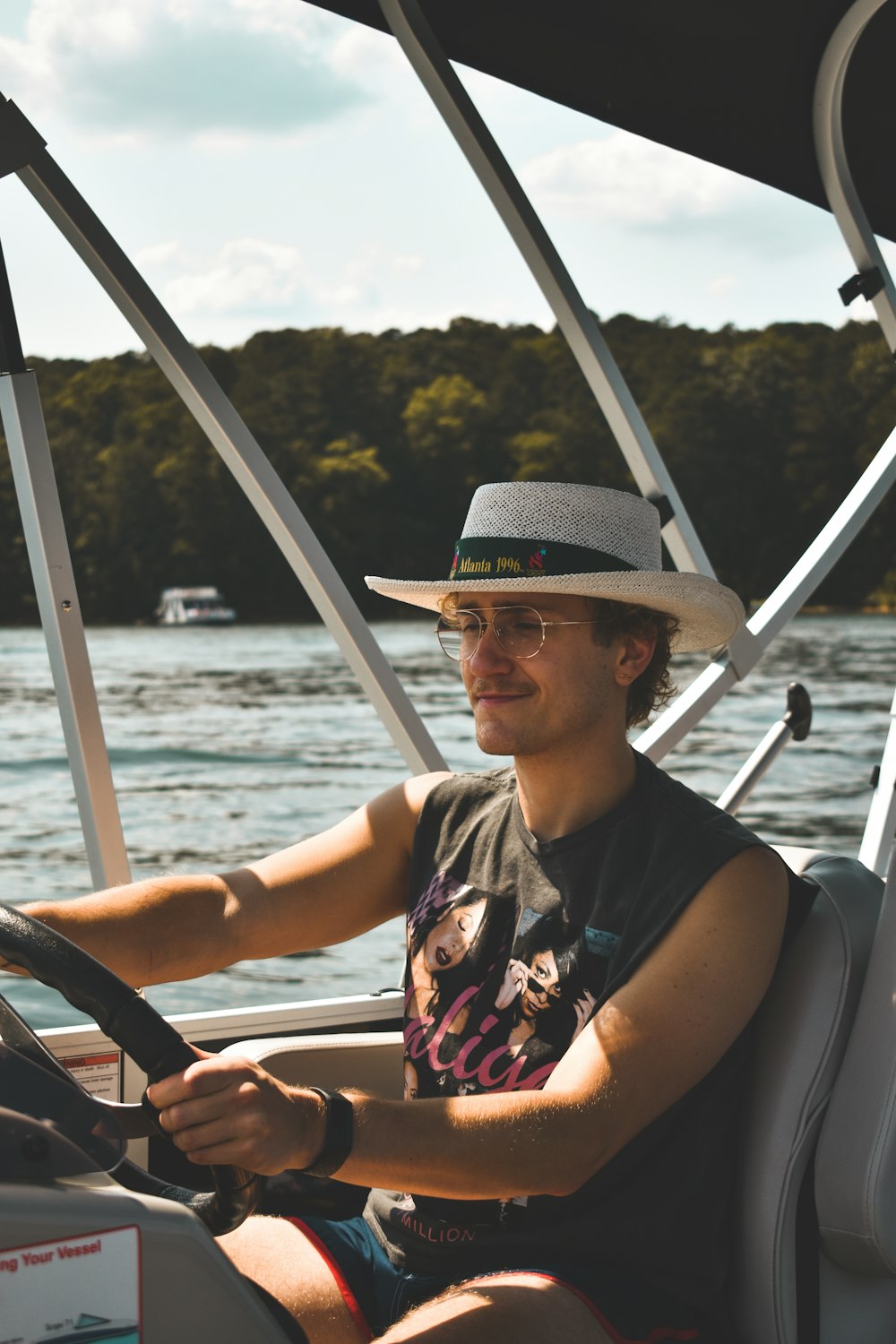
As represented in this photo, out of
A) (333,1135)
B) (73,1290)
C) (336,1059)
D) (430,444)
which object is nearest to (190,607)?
(430,444)

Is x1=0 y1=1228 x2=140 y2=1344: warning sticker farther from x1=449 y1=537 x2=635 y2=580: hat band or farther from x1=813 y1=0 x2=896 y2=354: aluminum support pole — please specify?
x1=813 y1=0 x2=896 y2=354: aluminum support pole

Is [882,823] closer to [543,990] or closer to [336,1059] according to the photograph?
[336,1059]

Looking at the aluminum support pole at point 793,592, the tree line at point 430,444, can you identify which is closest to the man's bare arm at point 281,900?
the aluminum support pole at point 793,592

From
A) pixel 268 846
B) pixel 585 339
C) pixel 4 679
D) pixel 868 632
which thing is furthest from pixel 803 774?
pixel 585 339

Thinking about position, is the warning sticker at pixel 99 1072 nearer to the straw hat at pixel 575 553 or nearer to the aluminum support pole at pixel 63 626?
the aluminum support pole at pixel 63 626

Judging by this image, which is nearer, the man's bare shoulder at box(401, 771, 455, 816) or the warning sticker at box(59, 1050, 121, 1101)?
the man's bare shoulder at box(401, 771, 455, 816)

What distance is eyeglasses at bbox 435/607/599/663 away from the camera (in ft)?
4.88

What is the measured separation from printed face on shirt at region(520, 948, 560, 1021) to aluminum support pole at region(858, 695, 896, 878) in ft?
3.98

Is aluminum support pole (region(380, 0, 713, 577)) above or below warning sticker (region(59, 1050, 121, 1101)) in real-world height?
above

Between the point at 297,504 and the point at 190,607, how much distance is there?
23.4 meters

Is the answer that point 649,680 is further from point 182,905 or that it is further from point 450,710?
point 450,710

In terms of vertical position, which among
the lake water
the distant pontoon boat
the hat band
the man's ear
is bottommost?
the lake water

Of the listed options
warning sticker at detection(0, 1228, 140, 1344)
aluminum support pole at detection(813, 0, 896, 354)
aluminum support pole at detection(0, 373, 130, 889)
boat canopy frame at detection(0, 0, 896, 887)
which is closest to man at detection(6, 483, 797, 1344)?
warning sticker at detection(0, 1228, 140, 1344)

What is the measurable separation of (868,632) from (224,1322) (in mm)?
35035
